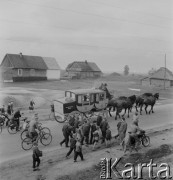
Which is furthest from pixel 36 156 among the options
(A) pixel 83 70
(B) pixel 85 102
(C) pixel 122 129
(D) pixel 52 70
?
(A) pixel 83 70

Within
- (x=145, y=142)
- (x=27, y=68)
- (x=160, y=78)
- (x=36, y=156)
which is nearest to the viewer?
(x=36, y=156)

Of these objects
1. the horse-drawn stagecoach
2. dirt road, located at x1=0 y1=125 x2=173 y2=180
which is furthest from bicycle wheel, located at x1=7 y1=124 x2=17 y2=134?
dirt road, located at x1=0 y1=125 x2=173 y2=180

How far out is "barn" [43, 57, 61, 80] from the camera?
40.0 meters

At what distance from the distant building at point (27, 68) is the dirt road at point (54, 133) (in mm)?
19563

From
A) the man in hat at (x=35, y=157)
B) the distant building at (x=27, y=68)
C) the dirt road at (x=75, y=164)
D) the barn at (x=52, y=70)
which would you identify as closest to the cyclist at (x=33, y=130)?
the dirt road at (x=75, y=164)

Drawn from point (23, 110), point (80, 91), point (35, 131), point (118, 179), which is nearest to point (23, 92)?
point (23, 110)

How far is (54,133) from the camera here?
55.9 ft

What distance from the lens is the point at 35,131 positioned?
45.8 feet

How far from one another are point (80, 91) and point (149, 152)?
24.0 ft

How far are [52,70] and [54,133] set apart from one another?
81.7ft

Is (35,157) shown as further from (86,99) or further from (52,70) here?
(52,70)

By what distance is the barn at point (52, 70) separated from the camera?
40031mm

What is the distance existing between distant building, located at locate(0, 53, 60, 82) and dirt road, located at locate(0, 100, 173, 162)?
64.2 ft

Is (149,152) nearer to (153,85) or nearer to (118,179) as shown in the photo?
(118,179)
